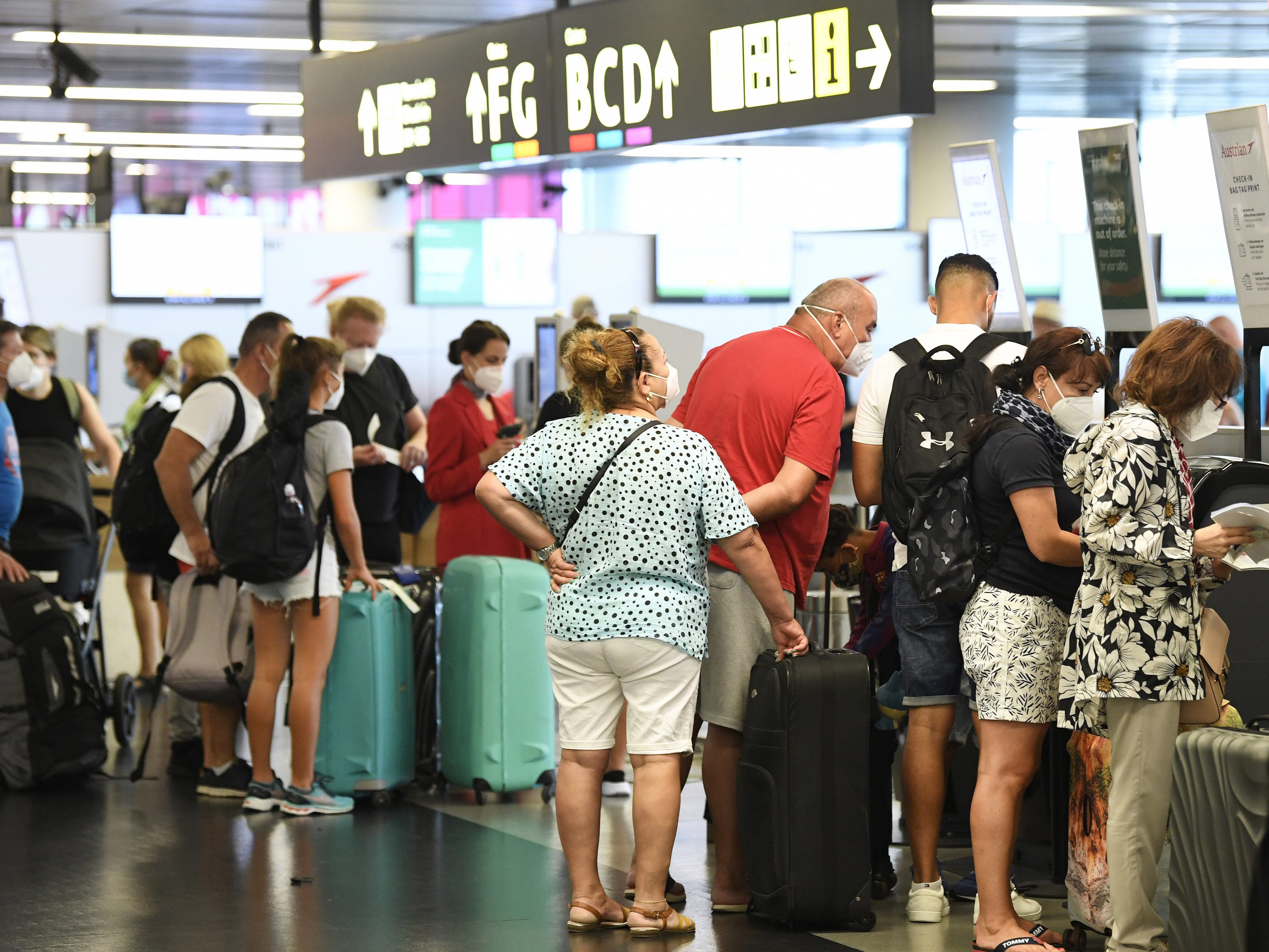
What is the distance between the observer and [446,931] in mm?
3736

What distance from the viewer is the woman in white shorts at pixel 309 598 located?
16.2ft

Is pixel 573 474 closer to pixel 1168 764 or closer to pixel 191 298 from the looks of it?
pixel 1168 764

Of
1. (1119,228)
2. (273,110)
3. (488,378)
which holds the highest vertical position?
(273,110)

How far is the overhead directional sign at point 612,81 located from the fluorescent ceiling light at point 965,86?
8.03m

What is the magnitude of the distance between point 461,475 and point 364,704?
0.93 meters

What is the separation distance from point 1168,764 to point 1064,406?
81 centimetres

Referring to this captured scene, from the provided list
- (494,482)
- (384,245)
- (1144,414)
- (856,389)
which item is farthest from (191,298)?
(1144,414)

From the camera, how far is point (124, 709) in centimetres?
627

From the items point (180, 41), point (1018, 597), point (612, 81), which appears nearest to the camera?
point (1018, 597)

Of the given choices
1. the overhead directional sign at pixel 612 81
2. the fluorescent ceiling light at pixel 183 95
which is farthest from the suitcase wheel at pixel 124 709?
the fluorescent ceiling light at pixel 183 95

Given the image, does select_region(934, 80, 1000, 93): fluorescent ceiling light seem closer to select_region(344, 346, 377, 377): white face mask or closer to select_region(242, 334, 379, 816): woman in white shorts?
select_region(344, 346, 377, 377): white face mask

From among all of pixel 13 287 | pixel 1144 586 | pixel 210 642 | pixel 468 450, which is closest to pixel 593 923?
pixel 1144 586

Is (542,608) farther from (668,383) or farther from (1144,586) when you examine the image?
(1144,586)

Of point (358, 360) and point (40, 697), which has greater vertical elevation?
point (358, 360)
